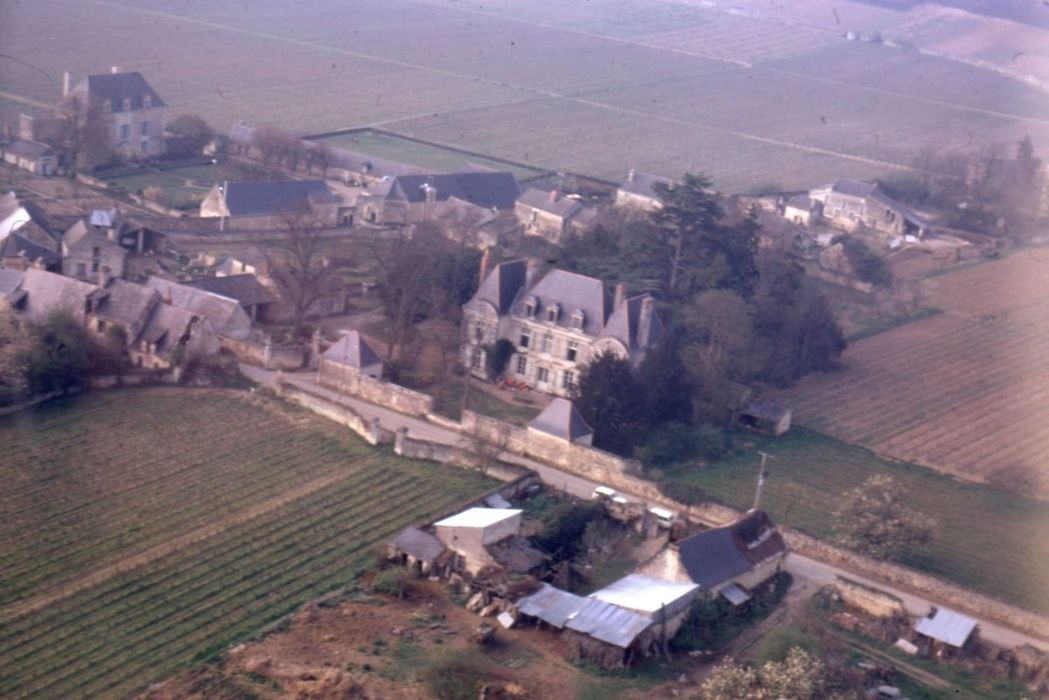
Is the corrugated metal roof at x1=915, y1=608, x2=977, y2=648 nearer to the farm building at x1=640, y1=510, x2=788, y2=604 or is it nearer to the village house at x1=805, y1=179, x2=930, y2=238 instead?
the farm building at x1=640, y1=510, x2=788, y2=604

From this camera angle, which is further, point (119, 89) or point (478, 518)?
point (119, 89)

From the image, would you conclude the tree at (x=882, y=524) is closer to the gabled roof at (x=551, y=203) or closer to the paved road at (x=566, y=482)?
the paved road at (x=566, y=482)

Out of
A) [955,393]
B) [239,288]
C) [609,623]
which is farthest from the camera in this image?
[955,393]

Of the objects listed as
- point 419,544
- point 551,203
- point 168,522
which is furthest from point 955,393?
point 168,522

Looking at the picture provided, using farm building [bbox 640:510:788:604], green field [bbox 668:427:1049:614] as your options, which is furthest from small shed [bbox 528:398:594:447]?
farm building [bbox 640:510:788:604]

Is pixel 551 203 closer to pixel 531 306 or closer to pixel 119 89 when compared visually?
pixel 531 306

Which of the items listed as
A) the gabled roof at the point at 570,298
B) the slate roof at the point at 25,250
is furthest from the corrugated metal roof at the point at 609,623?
the slate roof at the point at 25,250
